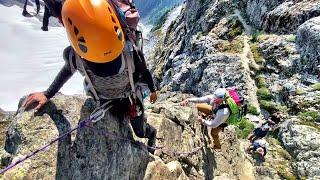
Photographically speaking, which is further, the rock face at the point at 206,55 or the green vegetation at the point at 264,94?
the rock face at the point at 206,55

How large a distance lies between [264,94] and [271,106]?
1.84 m

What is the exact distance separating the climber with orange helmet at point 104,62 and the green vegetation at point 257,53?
86.0 feet

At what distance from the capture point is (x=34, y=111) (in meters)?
10.1

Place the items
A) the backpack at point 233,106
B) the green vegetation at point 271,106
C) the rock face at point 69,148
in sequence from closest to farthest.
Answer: the rock face at point 69,148 < the backpack at point 233,106 < the green vegetation at point 271,106

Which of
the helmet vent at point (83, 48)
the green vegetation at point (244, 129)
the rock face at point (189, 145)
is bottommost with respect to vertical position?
the green vegetation at point (244, 129)

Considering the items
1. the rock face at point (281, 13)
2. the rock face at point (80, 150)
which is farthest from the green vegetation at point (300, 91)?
the rock face at point (80, 150)

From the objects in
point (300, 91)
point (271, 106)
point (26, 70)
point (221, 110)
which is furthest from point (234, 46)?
point (26, 70)

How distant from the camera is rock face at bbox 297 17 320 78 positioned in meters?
33.1

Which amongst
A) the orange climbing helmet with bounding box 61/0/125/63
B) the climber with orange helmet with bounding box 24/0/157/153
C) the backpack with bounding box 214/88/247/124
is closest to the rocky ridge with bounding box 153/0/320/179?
the backpack with bounding box 214/88/247/124

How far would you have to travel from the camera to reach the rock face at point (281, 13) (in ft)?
126

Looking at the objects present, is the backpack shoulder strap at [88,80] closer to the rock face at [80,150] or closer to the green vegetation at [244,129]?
the rock face at [80,150]

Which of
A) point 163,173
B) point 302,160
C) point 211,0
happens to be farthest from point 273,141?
point 211,0

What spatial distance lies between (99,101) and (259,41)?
103 feet

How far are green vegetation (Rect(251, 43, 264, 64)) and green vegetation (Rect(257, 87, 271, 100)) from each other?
4.26 meters
